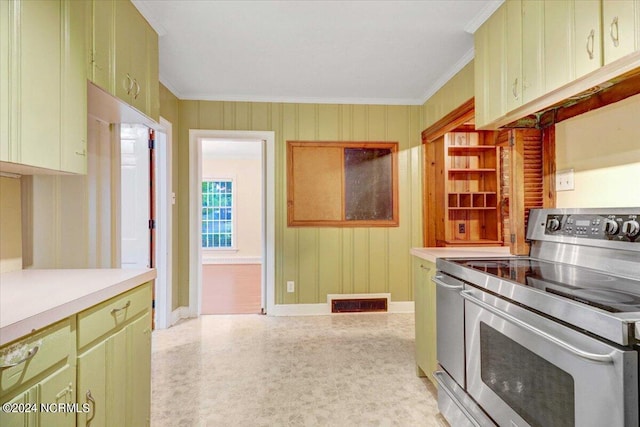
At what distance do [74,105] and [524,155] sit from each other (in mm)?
2355

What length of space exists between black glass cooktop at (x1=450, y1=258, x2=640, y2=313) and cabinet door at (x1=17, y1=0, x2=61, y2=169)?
1.91 metres

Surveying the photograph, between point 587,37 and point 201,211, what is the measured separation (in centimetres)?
350

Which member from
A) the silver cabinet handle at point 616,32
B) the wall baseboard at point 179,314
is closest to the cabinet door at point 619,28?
the silver cabinet handle at point 616,32

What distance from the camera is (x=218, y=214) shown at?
25.4ft

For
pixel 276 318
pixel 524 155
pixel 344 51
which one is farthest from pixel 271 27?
pixel 276 318

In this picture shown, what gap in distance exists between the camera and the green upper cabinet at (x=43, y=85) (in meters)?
1.12

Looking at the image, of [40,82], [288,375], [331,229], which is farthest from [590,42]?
[331,229]

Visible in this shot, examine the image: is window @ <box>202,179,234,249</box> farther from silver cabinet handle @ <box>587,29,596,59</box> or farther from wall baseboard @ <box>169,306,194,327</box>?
silver cabinet handle @ <box>587,29,596,59</box>

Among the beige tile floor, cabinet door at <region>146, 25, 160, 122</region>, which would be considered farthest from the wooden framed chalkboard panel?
cabinet door at <region>146, 25, 160, 122</region>

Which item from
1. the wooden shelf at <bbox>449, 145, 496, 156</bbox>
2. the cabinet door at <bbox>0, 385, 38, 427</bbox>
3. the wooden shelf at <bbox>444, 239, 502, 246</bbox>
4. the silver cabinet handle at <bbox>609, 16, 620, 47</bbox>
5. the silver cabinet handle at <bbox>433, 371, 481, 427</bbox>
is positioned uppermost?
the wooden shelf at <bbox>449, 145, 496, 156</bbox>

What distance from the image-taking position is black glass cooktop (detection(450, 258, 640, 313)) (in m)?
0.97

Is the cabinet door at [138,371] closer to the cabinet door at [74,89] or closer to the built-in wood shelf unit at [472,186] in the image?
the cabinet door at [74,89]

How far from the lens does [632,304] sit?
93cm

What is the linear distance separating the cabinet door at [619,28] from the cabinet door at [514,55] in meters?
0.48
